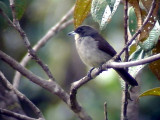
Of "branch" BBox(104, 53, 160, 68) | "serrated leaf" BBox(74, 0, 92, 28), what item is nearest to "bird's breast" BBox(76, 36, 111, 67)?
"serrated leaf" BBox(74, 0, 92, 28)

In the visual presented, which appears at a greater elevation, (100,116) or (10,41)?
(10,41)

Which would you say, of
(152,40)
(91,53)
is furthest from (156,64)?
(91,53)

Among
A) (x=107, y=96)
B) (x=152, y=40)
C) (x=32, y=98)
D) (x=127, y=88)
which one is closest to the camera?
(x=152, y=40)

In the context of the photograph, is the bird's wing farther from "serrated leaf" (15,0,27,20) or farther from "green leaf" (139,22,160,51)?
"green leaf" (139,22,160,51)

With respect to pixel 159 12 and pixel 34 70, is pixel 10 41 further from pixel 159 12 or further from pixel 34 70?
pixel 159 12

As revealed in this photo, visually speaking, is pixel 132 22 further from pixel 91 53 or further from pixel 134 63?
pixel 91 53

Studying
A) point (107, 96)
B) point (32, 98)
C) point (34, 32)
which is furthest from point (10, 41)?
point (107, 96)

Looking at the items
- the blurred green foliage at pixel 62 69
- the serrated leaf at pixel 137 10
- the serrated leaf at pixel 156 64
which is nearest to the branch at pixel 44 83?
the serrated leaf at pixel 156 64
